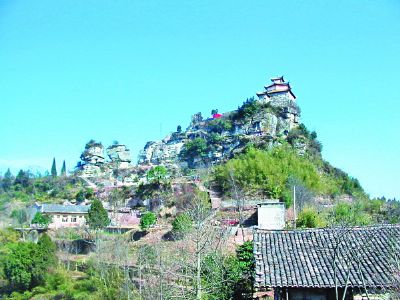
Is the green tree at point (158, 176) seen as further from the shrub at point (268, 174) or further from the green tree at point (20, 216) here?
the green tree at point (20, 216)

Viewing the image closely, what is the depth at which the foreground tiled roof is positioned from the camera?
9.58 meters

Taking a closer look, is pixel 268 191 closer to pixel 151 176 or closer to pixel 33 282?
pixel 151 176

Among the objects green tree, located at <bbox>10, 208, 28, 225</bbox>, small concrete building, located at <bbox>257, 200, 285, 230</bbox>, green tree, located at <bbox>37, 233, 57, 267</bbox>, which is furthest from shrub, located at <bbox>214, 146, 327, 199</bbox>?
green tree, located at <bbox>10, 208, 28, 225</bbox>

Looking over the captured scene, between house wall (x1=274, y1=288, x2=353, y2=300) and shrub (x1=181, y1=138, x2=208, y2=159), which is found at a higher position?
shrub (x1=181, y1=138, x2=208, y2=159)

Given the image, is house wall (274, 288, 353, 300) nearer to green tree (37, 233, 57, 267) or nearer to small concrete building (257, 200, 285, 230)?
small concrete building (257, 200, 285, 230)

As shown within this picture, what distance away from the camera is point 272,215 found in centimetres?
2211

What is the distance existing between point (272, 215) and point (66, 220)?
22358 millimetres

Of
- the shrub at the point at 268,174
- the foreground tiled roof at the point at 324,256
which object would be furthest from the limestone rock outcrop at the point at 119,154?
the foreground tiled roof at the point at 324,256

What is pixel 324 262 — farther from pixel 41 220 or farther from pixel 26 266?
pixel 41 220

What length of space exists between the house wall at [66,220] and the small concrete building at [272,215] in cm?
1997

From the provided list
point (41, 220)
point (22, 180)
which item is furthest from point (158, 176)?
point (22, 180)

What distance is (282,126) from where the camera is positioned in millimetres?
45250

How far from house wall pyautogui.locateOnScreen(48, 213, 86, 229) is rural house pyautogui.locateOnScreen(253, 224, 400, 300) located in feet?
96.3

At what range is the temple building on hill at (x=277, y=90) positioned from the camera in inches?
1901
